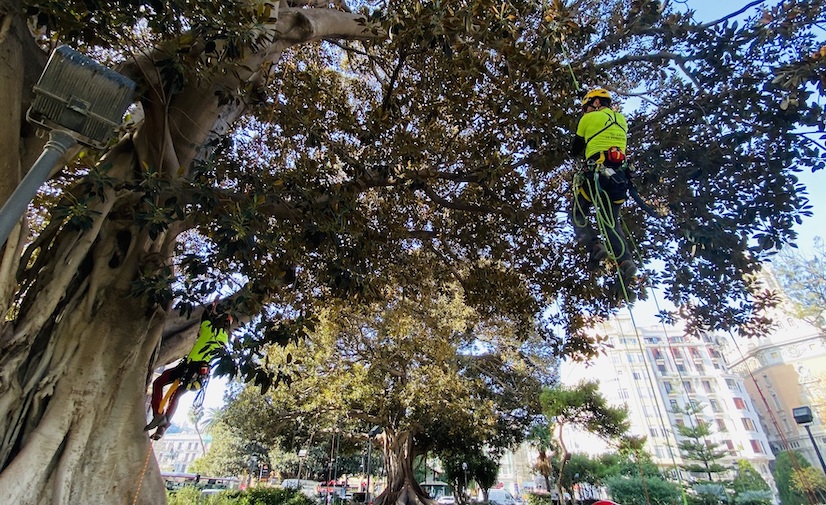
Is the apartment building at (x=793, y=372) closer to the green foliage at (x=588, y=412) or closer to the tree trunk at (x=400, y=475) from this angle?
the green foliage at (x=588, y=412)

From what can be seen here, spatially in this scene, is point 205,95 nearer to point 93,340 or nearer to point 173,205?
point 173,205

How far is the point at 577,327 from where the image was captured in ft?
17.9

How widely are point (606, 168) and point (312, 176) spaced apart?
2.43 metres

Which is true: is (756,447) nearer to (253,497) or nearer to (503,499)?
(503,499)

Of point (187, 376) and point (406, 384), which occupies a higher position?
point (406, 384)

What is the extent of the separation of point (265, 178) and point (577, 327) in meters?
4.09

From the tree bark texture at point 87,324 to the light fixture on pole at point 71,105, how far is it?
145cm

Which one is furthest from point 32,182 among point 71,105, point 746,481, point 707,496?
point 746,481

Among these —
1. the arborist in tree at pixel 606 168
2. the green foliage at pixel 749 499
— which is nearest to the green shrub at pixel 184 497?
the arborist in tree at pixel 606 168

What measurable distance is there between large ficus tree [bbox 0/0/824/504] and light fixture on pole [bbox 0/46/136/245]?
1.26 m

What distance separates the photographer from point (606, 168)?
2965mm

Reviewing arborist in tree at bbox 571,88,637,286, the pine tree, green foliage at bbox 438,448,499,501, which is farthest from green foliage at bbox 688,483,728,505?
arborist in tree at bbox 571,88,637,286

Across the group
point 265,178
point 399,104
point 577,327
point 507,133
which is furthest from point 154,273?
point 577,327

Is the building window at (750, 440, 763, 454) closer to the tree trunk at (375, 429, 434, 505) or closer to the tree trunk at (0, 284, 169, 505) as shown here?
the tree trunk at (375, 429, 434, 505)
